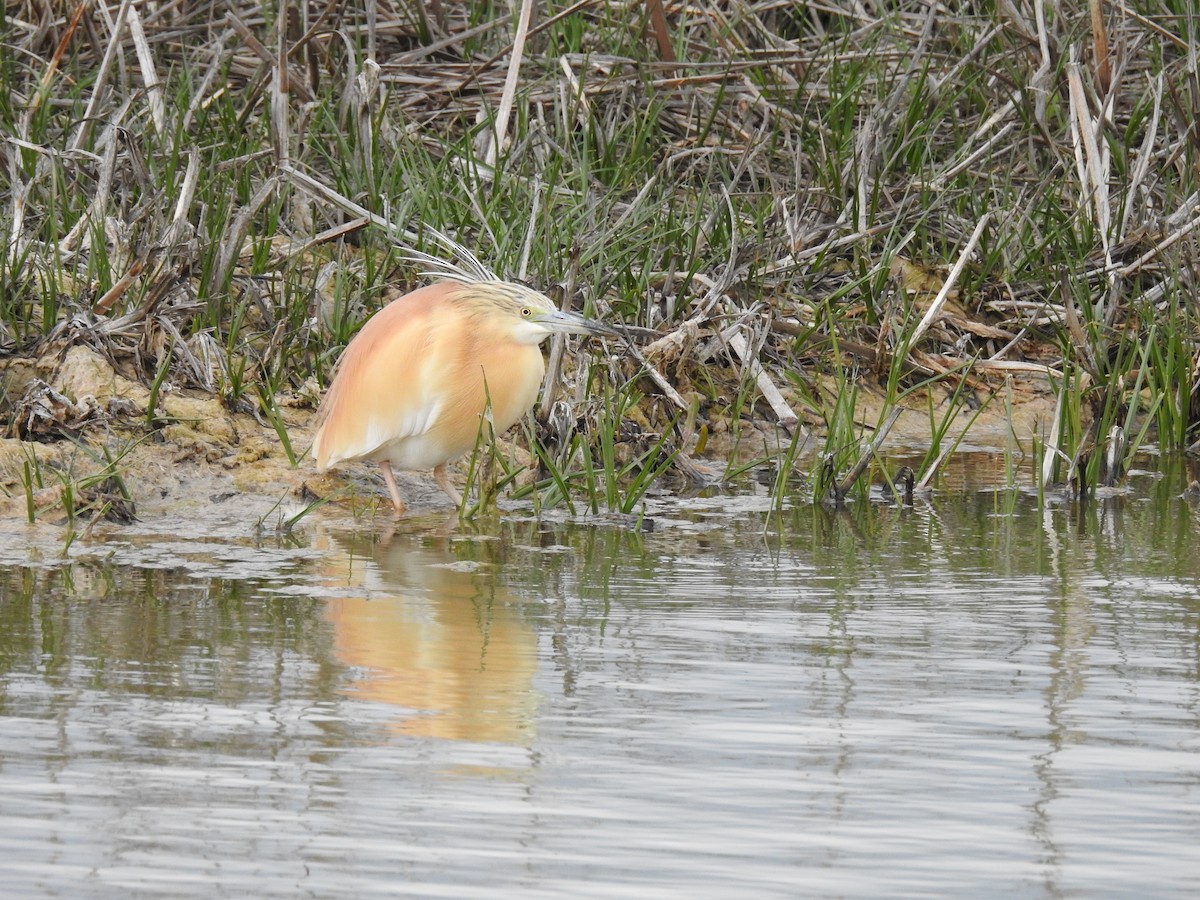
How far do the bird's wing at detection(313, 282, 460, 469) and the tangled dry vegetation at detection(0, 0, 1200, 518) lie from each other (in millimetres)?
160

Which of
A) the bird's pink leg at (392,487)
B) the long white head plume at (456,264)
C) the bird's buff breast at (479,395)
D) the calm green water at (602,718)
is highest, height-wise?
the long white head plume at (456,264)

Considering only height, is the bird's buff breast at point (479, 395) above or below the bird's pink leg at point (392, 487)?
above

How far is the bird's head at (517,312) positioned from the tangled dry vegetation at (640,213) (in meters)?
0.27

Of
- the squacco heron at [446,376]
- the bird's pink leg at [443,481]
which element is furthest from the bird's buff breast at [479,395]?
the bird's pink leg at [443,481]

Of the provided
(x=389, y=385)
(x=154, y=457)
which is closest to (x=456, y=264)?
(x=389, y=385)

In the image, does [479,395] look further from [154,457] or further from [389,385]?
[154,457]

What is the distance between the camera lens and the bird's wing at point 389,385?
5.13 m

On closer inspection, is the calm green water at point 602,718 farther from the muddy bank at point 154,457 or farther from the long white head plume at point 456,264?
the long white head plume at point 456,264

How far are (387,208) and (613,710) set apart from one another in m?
3.82

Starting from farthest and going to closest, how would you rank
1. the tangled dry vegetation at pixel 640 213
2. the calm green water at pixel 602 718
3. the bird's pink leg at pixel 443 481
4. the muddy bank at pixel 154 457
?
the tangled dry vegetation at pixel 640 213 < the bird's pink leg at pixel 443 481 < the muddy bank at pixel 154 457 < the calm green water at pixel 602 718

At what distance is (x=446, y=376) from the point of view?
5207mm

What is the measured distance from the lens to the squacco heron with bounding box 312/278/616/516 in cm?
517

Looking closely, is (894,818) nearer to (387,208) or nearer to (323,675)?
(323,675)

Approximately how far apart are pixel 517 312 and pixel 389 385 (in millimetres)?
397
